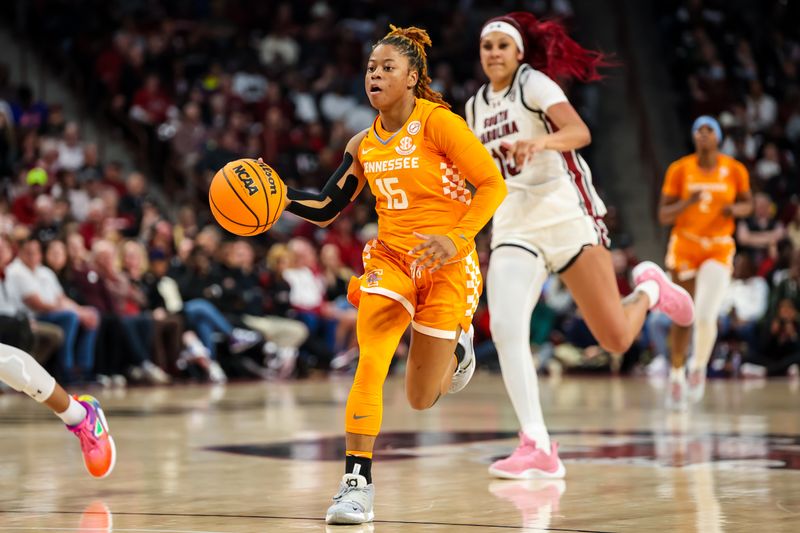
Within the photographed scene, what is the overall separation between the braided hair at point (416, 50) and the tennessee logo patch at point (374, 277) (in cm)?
78

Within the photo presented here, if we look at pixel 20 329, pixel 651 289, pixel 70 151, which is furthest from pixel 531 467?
pixel 70 151

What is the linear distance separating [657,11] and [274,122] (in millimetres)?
7568

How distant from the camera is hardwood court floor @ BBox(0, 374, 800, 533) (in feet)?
15.4

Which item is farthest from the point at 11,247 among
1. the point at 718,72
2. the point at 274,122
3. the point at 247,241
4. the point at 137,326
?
the point at 718,72

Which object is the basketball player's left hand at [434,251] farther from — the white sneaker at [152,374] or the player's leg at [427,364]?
the white sneaker at [152,374]

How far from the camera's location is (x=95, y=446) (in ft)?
18.8

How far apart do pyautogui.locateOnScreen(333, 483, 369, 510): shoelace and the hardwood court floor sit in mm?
94

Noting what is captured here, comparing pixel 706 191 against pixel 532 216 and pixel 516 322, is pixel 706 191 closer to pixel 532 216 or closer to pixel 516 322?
pixel 532 216

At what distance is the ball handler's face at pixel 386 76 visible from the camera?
203 inches

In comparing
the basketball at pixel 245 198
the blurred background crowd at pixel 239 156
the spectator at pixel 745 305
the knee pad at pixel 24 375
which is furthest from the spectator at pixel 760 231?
the basketball at pixel 245 198

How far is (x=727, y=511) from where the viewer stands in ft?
15.8

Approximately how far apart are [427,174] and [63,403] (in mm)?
1954

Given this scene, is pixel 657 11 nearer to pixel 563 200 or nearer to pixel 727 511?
pixel 563 200

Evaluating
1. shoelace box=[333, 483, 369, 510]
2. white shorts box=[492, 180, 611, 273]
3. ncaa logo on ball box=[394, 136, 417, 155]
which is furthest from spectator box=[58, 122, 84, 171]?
shoelace box=[333, 483, 369, 510]
